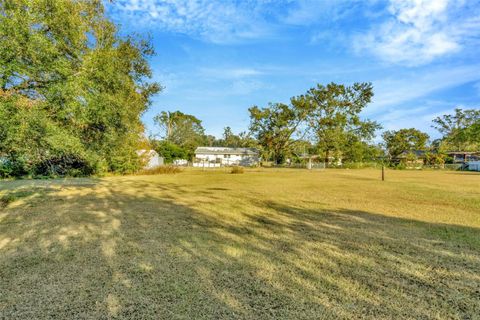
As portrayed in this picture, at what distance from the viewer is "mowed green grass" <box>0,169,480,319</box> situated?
7.54ft

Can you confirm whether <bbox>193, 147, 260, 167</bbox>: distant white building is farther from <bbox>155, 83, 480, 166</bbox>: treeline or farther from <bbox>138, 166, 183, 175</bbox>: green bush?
<bbox>138, 166, 183, 175</bbox>: green bush

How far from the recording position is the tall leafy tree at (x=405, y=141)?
4781 centimetres

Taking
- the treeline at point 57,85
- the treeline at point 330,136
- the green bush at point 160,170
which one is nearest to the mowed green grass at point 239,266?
the treeline at point 57,85

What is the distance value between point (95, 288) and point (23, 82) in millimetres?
6768

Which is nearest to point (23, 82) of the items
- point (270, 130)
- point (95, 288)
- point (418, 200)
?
point (95, 288)

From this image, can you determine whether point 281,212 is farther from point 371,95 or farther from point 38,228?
point 371,95

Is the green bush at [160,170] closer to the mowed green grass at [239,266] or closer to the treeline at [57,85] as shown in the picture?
the treeline at [57,85]

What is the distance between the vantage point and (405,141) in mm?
48688

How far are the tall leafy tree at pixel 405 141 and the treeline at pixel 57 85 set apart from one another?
5250cm

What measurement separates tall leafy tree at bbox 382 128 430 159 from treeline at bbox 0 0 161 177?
52.5 m

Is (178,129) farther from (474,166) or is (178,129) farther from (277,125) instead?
(474,166)

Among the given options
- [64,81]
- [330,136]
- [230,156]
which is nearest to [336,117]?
[330,136]

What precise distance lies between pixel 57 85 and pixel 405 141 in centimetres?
5632

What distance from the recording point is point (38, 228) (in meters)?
5.01
